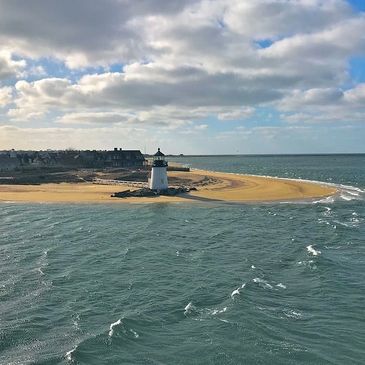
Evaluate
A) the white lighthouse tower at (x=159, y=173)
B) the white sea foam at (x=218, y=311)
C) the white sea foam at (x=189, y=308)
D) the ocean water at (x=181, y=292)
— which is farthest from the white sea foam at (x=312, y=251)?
the white lighthouse tower at (x=159, y=173)

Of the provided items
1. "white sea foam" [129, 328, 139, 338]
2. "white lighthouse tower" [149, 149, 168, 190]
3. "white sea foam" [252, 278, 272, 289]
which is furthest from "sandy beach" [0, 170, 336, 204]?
"white sea foam" [129, 328, 139, 338]

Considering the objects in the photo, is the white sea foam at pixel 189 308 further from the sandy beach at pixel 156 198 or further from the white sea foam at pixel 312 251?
the sandy beach at pixel 156 198

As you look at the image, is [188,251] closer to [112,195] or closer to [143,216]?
[143,216]

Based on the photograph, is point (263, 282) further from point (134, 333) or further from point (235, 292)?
point (134, 333)

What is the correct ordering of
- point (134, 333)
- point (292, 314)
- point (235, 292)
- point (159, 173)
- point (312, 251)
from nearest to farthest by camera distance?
1. point (134, 333)
2. point (292, 314)
3. point (235, 292)
4. point (312, 251)
5. point (159, 173)

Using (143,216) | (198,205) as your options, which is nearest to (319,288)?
(143,216)

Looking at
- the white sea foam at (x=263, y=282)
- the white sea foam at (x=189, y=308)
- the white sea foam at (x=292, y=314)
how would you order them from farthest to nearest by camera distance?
the white sea foam at (x=263, y=282) → the white sea foam at (x=189, y=308) → the white sea foam at (x=292, y=314)

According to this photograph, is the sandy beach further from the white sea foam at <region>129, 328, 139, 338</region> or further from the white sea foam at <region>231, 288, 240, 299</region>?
the white sea foam at <region>129, 328, 139, 338</region>

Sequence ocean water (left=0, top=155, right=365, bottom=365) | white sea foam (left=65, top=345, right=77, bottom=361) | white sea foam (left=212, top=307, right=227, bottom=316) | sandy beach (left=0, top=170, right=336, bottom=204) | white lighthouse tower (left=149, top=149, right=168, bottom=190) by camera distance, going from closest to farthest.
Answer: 1. white sea foam (left=65, top=345, right=77, bottom=361)
2. ocean water (left=0, top=155, right=365, bottom=365)
3. white sea foam (left=212, top=307, right=227, bottom=316)
4. sandy beach (left=0, top=170, right=336, bottom=204)
5. white lighthouse tower (left=149, top=149, right=168, bottom=190)

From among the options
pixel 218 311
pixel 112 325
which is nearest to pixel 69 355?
pixel 112 325
